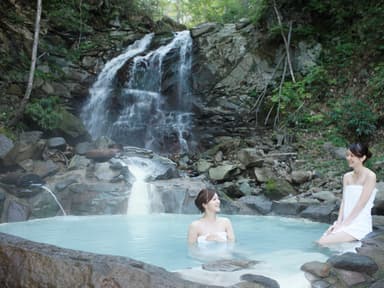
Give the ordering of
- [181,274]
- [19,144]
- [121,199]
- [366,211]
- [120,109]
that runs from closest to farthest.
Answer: [181,274]
[366,211]
[121,199]
[19,144]
[120,109]

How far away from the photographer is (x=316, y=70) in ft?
40.0

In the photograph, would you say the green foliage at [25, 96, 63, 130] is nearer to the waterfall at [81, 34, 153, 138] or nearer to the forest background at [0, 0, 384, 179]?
the forest background at [0, 0, 384, 179]

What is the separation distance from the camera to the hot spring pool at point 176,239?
3.48m

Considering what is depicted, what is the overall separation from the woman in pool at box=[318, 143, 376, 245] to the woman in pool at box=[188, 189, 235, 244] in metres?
1.12

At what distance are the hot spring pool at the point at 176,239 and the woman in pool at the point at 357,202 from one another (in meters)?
0.27

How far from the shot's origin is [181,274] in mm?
2865

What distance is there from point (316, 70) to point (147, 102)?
5548 mm

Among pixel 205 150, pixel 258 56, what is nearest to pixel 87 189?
pixel 205 150

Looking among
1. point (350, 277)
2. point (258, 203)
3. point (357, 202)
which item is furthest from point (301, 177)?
point (350, 277)

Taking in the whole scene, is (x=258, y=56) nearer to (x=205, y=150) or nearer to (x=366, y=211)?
(x=205, y=150)

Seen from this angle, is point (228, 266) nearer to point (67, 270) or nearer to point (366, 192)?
point (67, 270)

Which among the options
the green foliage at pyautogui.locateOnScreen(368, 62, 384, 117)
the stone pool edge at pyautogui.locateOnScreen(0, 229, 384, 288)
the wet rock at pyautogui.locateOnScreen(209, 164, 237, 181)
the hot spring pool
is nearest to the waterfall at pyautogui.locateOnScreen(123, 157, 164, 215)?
the hot spring pool

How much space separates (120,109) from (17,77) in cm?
327

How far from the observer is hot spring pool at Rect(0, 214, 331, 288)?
348 centimetres
